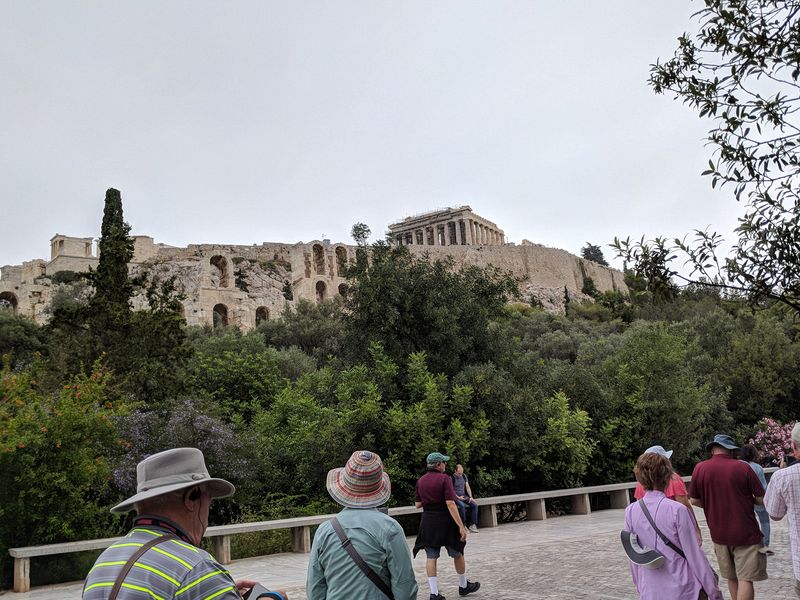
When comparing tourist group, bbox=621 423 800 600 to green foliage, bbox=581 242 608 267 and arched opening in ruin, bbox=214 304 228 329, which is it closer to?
arched opening in ruin, bbox=214 304 228 329

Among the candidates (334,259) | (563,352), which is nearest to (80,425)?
(563,352)

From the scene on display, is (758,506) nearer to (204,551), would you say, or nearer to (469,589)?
(469,589)

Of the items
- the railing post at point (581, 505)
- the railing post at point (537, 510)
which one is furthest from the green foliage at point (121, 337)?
the railing post at point (581, 505)

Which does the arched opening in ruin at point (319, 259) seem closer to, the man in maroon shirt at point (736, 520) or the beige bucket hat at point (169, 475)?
the man in maroon shirt at point (736, 520)

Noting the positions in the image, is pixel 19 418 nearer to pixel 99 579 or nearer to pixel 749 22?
pixel 99 579

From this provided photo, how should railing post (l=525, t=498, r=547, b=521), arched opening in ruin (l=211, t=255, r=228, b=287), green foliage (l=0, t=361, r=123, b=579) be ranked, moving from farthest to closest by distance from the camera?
arched opening in ruin (l=211, t=255, r=228, b=287), railing post (l=525, t=498, r=547, b=521), green foliage (l=0, t=361, r=123, b=579)

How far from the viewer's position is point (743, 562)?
539cm

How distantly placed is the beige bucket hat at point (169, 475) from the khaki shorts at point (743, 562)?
474 centimetres

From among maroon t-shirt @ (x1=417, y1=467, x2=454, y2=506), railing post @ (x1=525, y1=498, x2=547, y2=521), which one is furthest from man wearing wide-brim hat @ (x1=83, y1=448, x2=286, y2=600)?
railing post @ (x1=525, y1=498, x2=547, y2=521)

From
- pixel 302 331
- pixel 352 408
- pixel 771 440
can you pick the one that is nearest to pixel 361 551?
pixel 352 408

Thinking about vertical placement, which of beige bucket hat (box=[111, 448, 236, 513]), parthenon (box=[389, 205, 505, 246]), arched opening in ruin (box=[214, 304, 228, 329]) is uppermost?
parthenon (box=[389, 205, 505, 246])

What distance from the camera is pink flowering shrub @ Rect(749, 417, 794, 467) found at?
22547mm

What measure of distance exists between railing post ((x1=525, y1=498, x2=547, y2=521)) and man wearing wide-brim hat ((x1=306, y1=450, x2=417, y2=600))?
11.5 metres

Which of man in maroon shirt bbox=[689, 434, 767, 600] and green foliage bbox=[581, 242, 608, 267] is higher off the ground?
green foliage bbox=[581, 242, 608, 267]
